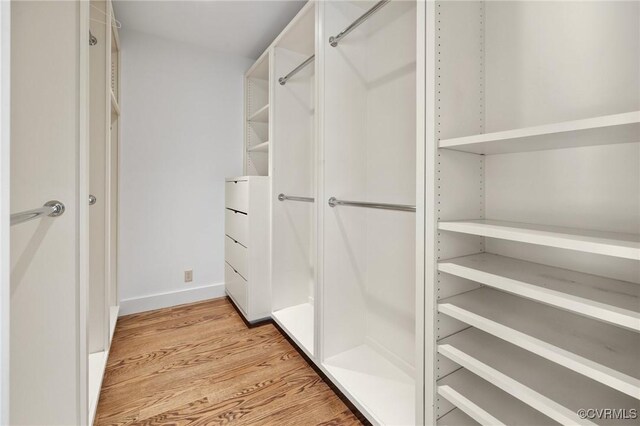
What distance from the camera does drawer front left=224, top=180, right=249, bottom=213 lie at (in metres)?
2.26

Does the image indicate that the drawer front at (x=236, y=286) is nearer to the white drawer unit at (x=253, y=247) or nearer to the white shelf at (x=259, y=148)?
the white drawer unit at (x=253, y=247)

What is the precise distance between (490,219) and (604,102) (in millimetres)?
478

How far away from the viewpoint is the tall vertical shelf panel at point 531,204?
76cm

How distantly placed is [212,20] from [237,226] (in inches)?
63.0

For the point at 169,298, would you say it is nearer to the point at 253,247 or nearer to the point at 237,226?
the point at 237,226

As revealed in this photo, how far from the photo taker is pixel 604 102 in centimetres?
87

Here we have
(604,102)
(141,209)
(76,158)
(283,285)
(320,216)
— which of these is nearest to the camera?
(604,102)

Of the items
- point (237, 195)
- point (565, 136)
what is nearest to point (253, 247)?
point (237, 195)

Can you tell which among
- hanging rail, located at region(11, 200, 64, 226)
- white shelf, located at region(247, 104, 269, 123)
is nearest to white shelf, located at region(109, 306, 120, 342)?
hanging rail, located at region(11, 200, 64, 226)

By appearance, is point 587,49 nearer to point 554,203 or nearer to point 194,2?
point 554,203

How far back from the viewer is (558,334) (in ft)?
2.76

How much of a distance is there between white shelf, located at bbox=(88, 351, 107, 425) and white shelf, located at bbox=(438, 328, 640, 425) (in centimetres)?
156

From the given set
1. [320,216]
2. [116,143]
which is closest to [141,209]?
[116,143]

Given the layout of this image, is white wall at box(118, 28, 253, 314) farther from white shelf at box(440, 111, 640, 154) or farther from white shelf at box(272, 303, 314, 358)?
white shelf at box(440, 111, 640, 154)
